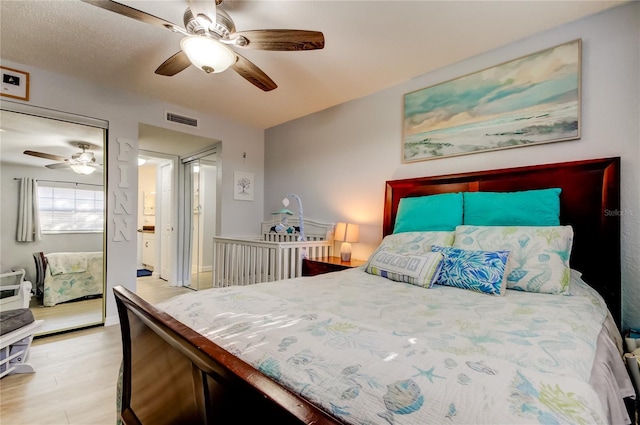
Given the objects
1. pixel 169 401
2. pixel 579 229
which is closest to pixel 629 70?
pixel 579 229

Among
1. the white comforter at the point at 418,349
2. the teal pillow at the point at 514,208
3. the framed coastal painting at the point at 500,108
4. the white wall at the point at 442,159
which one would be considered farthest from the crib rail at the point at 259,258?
the teal pillow at the point at 514,208

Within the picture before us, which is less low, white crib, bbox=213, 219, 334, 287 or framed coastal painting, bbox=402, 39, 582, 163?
framed coastal painting, bbox=402, 39, 582, 163

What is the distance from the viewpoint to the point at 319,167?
151 inches

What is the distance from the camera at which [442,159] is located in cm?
275

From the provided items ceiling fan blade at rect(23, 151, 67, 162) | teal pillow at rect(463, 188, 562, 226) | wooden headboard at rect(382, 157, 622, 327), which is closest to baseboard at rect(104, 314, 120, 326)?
ceiling fan blade at rect(23, 151, 67, 162)

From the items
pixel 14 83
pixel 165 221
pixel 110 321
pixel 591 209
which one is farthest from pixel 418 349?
pixel 165 221

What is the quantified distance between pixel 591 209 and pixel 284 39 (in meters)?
2.19

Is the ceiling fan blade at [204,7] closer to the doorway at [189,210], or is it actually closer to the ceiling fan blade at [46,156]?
the ceiling fan blade at [46,156]

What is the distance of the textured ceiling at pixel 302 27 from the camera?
78.4 inches

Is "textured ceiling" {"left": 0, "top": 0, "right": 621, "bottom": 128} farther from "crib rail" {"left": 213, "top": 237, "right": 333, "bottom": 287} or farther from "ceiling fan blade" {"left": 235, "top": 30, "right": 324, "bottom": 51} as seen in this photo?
"crib rail" {"left": 213, "top": 237, "right": 333, "bottom": 287}

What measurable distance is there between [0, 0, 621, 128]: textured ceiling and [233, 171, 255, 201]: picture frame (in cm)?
126

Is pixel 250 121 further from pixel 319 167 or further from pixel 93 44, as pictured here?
pixel 93 44

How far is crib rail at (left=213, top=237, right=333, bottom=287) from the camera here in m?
3.02

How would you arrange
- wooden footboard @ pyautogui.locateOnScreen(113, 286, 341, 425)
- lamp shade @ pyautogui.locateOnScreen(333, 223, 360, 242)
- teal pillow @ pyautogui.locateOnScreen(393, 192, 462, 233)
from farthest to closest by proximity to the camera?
lamp shade @ pyautogui.locateOnScreen(333, 223, 360, 242) → teal pillow @ pyautogui.locateOnScreen(393, 192, 462, 233) → wooden footboard @ pyautogui.locateOnScreen(113, 286, 341, 425)
